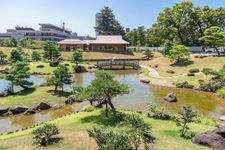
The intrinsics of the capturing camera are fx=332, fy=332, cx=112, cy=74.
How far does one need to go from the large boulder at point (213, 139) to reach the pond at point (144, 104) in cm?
1425

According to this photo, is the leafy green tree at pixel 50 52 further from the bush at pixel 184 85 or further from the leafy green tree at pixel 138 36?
the leafy green tree at pixel 138 36

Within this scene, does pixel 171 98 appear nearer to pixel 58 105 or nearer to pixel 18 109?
pixel 58 105

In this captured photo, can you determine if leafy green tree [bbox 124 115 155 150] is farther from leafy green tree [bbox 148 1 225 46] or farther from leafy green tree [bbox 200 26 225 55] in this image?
leafy green tree [bbox 148 1 225 46]

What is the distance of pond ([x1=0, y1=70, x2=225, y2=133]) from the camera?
1394 inches

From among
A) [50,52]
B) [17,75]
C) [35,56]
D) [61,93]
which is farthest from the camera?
[35,56]

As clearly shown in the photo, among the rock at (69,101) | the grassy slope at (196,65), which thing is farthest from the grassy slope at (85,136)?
the grassy slope at (196,65)

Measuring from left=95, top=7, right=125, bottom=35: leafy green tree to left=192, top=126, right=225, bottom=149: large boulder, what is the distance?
387 ft

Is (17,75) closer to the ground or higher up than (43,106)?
higher up

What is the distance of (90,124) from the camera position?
2797cm

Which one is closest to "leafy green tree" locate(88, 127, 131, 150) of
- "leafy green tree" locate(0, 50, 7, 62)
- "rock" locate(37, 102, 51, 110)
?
"rock" locate(37, 102, 51, 110)

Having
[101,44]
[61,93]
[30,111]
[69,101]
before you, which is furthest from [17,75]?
[101,44]

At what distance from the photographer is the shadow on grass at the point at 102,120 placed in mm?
28250

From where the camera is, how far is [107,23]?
138750mm

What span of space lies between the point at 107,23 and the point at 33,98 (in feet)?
327
